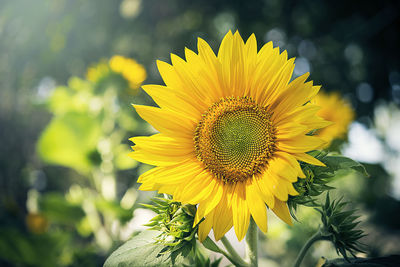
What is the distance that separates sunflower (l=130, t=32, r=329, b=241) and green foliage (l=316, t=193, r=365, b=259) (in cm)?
15

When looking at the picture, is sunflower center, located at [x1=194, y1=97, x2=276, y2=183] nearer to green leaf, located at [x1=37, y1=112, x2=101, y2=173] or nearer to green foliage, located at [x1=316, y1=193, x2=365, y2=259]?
green foliage, located at [x1=316, y1=193, x2=365, y2=259]

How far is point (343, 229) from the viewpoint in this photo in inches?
26.1

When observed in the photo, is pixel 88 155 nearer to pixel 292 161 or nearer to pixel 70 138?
pixel 70 138

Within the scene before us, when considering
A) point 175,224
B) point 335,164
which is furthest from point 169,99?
point 335,164

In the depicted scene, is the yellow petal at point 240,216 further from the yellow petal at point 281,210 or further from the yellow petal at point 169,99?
the yellow petal at point 169,99

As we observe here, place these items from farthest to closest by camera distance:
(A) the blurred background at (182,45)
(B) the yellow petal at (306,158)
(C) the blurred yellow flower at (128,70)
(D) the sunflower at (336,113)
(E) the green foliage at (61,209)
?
(A) the blurred background at (182,45) → (C) the blurred yellow flower at (128,70) → (D) the sunflower at (336,113) → (E) the green foliage at (61,209) → (B) the yellow petal at (306,158)

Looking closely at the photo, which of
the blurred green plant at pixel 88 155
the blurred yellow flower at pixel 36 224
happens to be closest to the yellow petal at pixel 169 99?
the blurred green plant at pixel 88 155

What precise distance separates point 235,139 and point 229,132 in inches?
1.0

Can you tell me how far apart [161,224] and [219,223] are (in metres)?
0.12

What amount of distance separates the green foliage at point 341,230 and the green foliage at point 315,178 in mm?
59

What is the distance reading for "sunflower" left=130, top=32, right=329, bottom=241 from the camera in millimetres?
611

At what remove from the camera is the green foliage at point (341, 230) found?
2.13 feet

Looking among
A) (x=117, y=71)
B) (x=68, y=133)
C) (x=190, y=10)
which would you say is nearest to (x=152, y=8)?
(x=190, y=10)

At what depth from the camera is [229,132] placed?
2.54 ft
